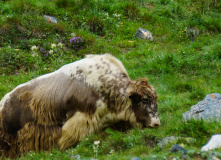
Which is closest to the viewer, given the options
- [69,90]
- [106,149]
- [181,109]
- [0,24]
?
[106,149]

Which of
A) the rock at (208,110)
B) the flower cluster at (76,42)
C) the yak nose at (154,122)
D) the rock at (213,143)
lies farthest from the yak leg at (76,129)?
the flower cluster at (76,42)

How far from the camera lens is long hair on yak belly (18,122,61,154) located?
18.7 feet

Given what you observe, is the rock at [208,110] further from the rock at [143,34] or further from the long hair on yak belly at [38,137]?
the rock at [143,34]

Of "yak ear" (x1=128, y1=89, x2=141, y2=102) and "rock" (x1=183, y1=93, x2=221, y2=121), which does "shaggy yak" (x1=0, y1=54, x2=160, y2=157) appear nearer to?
"yak ear" (x1=128, y1=89, x2=141, y2=102)

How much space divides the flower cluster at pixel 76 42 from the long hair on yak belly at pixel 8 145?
172 inches

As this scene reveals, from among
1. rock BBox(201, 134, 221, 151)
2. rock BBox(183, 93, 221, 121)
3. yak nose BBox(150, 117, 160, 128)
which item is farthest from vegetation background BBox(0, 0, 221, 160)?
rock BBox(201, 134, 221, 151)

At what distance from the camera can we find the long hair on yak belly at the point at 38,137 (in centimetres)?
569

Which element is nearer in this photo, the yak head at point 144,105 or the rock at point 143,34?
the yak head at point 144,105

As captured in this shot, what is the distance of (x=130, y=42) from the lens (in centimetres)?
1030

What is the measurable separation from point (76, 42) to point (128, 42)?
62.5 inches

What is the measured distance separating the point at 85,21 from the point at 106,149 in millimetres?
6805

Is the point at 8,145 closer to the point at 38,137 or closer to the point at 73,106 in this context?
the point at 38,137

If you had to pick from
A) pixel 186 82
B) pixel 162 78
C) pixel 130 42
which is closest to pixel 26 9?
pixel 130 42

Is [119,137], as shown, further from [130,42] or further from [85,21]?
[85,21]
